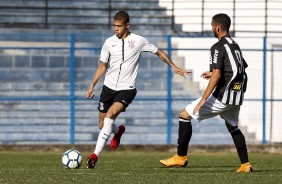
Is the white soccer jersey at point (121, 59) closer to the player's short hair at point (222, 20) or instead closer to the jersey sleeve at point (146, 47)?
the jersey sleeve at point (146, 47)

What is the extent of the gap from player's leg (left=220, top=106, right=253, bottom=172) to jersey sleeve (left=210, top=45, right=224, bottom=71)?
648 millimetres

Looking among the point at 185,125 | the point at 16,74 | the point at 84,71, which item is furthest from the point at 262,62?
the point at 185,125

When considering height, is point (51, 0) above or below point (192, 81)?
above

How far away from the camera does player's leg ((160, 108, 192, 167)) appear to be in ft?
39.4

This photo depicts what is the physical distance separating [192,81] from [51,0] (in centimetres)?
422

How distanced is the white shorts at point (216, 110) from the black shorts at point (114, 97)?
982 millimetres

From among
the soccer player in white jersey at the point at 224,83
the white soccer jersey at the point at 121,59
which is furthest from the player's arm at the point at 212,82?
the white soccer jersey at the point at 121,59

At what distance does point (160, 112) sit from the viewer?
811 inches

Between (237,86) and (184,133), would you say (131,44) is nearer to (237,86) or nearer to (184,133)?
(184,133)

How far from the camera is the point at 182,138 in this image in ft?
39.6

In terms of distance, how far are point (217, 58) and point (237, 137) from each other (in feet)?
3.43

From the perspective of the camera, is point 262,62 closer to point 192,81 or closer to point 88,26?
point 192,81

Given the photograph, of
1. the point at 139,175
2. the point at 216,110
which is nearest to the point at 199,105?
the point at 216,110

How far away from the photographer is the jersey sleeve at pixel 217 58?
37.4 ft
